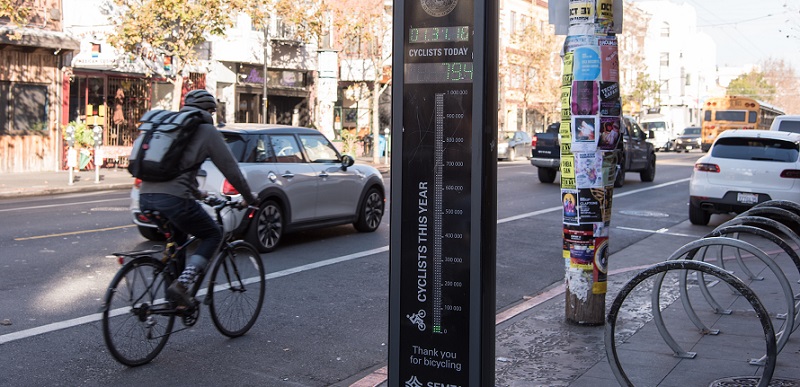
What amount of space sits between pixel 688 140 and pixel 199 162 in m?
59.4

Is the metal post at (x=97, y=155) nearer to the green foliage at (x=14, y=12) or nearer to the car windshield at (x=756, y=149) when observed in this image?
the green foliage at (x=14, y=12)

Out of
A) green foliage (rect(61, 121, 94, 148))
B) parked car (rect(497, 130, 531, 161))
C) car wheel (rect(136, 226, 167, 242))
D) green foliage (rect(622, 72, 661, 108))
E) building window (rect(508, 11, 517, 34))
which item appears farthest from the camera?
green foliage (rect(622, 72, 661, 108))

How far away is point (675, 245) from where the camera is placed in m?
13.0

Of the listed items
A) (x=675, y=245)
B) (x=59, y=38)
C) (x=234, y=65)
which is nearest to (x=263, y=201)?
(x=675, y=245)

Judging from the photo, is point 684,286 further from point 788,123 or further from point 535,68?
point 535,68

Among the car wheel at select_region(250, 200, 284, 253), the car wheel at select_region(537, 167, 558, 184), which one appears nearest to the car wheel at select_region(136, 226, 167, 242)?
the car wheel at select_region(250, 200, 284, 253)

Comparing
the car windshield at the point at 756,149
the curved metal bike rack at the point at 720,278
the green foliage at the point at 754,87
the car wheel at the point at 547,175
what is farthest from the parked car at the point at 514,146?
the green foliage at the point at 754,87

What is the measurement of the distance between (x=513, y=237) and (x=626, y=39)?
201 ft

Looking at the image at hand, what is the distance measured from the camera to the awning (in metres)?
24.0

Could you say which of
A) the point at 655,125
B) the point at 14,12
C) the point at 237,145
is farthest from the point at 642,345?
the point at 655,125

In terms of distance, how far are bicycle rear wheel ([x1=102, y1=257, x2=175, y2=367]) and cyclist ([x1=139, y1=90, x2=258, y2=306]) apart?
0.43 ft

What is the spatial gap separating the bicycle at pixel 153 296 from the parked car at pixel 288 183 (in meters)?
3.65

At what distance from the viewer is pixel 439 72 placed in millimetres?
4152

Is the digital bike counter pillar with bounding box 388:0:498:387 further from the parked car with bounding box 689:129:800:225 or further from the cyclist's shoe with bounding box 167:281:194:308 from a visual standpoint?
the parked car with bounding box 689:129:800:225
